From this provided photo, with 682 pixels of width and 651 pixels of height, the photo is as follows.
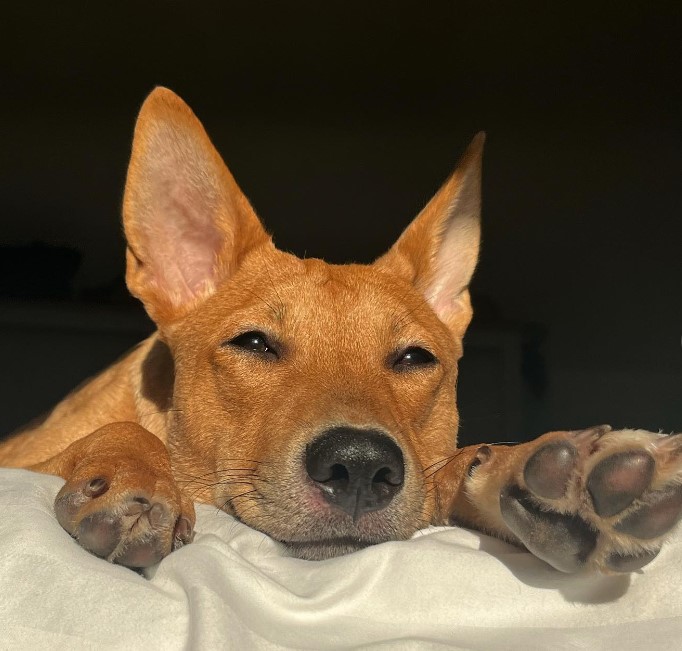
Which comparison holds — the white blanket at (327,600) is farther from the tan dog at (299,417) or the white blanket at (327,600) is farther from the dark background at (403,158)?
the dark background at (403,158)

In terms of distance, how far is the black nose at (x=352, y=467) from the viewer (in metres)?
2.14

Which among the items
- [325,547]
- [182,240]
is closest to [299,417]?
[325,547]

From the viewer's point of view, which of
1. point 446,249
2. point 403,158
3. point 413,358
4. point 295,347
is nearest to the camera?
point 295,347

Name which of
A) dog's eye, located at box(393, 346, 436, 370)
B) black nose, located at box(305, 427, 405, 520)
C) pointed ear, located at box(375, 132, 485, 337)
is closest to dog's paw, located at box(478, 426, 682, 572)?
black nose, located at box(305, 427, 405, 520)

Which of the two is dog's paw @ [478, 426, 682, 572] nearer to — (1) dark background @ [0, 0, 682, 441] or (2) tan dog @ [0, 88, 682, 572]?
(2) tan dog @ [0, 88, 682, 572]

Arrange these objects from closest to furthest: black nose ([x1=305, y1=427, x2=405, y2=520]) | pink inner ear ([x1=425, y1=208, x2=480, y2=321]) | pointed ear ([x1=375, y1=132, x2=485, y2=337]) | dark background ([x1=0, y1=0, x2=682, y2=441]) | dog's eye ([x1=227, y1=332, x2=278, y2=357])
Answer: black nose ([x1=305, y1=427, x2=405, y2=520]) → dog's eye ([x1=227, y1=332, x2=278, y2=357]) → pointed ear ([x1=375, y1=132, x2=485, y2=337]) → pink inner ear ([x1=425, y1=208, x2=480, y2=321]) → dark background ([x1=0, y1=0, x2=682, y2=441])

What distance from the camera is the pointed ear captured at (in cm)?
349

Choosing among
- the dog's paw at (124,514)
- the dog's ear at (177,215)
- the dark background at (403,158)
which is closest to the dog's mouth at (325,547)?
the dog's paw at (124,514)

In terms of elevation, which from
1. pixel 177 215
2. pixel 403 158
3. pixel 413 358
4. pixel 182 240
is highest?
pixel 177 215

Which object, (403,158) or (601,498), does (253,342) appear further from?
(403,158)

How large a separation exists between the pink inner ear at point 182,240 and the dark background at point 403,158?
251cm

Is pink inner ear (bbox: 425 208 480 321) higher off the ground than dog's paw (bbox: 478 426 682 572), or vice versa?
dog's paw (bbox: 478 426 682 572)

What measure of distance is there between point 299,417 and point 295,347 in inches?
19.9

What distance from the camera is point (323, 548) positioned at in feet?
7.31
